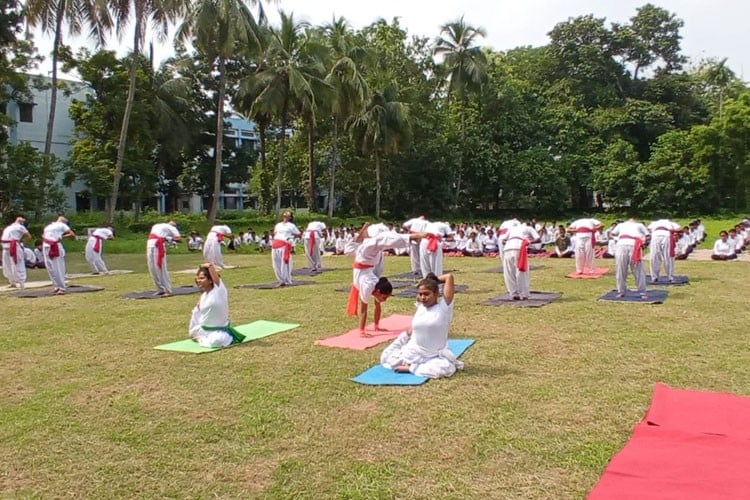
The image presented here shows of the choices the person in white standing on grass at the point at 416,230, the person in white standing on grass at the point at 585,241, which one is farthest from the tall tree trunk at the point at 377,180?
the person in white standing on grass at the point at 585,241

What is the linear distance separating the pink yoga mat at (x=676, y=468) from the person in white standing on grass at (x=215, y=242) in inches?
452

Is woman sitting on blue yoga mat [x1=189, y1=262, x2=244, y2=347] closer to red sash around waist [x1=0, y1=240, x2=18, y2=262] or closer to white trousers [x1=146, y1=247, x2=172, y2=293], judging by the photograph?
white trousers [x1=146, y1=247, x2=172, y2=293]

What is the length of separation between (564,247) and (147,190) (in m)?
20.2

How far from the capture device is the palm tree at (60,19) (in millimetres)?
21438

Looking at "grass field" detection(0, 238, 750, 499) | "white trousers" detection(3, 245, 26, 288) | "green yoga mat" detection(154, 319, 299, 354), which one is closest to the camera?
"grass field" detection(0, 238, 750, 499)

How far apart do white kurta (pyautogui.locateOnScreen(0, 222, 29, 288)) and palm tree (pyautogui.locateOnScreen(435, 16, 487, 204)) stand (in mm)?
24171

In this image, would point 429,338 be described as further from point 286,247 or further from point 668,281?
point 668,281

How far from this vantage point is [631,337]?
7230 mm

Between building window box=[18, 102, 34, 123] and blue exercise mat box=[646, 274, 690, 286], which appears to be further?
building window box=[18, 102, 34, 123]

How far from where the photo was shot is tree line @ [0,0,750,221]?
2664 centimetres

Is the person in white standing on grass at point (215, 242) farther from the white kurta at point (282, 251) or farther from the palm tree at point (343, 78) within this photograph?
the palm tree at point (343, 78)

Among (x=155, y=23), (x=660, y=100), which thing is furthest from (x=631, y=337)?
(x=660, y=100)

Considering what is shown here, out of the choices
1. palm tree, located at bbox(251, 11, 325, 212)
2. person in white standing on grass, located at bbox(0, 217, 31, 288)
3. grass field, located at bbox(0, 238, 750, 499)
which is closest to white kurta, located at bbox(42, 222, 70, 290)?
person in white standing on grass, located at bbox(0, 217, 31, 288)

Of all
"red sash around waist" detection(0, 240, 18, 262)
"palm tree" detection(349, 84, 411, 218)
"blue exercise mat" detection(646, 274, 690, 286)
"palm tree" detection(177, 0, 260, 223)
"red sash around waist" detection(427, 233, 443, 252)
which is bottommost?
"blue exercise mat" detection(646, 274, 690, 286)
